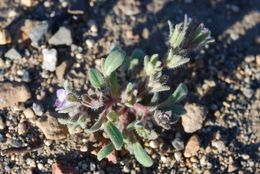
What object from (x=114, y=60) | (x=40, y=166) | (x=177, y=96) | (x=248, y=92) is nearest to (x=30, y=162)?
(x=40, y=166)

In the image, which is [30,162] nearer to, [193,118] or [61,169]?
[61,169]

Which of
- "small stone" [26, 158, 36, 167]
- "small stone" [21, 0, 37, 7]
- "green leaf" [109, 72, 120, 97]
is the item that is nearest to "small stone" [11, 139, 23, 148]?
"small stone" [26, 158, 36, 167]

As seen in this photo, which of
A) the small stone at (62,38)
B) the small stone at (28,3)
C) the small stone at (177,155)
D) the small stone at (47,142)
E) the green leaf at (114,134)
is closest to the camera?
the green leaf at (114,134)

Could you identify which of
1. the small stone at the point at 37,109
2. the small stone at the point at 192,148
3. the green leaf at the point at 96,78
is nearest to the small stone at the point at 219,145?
the small stone at the point at 192,148

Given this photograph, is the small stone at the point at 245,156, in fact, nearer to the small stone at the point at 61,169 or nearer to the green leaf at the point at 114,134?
the green leaf at the point at 114,134

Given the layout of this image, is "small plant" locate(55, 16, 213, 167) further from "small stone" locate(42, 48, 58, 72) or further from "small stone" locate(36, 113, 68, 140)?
"small stone" locate(42, 48, 58, 72)

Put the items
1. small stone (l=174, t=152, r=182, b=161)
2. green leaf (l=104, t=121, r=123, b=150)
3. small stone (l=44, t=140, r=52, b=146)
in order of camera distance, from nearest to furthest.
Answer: green leaf (l=104, t=121, r=123, b=150) < small stone (l=44, t=140, r=52, b=146) < small stone (l=174, t=152, r=182, b=161)
